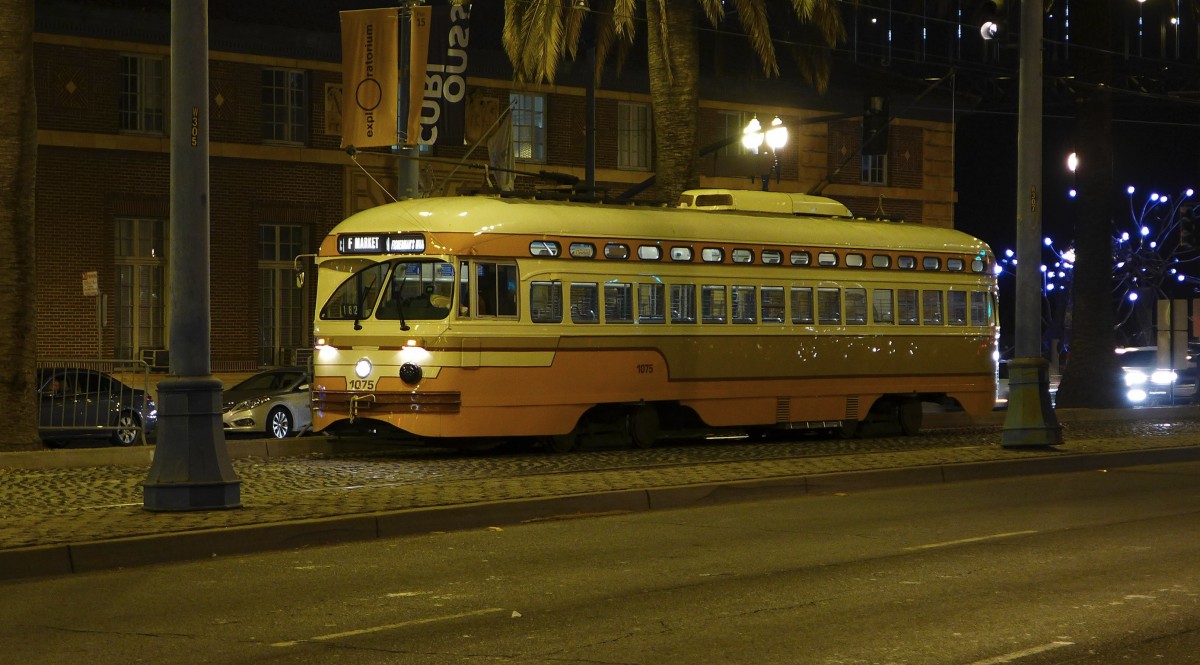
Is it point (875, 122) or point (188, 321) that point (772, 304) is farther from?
point (188, 321)

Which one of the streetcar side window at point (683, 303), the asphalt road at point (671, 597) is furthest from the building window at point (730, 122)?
the asphalt road at point (671, 597)

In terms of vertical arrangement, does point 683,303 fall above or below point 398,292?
below

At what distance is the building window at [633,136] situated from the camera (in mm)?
42188

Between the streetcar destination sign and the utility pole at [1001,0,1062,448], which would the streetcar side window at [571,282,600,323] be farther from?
the utility pole at [1001,0,1062,448]

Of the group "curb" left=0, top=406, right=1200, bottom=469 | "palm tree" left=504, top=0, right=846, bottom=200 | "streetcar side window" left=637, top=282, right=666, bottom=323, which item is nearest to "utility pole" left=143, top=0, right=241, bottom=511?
"curb" left=0, top=406, right=1200, bottom=469

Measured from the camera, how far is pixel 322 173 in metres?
37.4

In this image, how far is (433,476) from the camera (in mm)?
18062

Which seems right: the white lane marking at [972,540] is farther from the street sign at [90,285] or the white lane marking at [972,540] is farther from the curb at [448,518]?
the street sign at [90,285]

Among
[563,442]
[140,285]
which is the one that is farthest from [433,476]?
[140,285]

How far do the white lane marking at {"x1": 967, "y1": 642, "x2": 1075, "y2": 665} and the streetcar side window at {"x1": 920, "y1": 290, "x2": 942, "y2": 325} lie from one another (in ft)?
58.7

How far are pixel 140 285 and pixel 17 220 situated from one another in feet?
52.2

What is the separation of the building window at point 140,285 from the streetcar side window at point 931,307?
1762 cm

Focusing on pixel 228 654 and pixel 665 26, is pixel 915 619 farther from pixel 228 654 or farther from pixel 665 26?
pixel 665 26

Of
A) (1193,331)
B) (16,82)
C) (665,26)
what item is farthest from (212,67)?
(1193,331)
